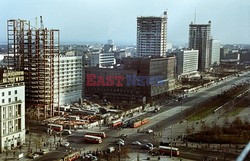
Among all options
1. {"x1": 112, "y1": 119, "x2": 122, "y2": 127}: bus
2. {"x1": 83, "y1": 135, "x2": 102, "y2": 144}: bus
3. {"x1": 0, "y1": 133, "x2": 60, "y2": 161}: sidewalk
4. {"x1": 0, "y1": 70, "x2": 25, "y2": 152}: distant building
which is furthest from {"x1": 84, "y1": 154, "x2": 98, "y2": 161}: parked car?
{"x1": 112, "y1": 119, "x2": 122, "y2": 127}: bus

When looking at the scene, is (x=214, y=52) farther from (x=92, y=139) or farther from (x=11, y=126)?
(x=11, y=126)

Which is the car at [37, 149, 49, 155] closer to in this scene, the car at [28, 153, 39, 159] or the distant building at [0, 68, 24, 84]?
the car at [28, 153, 39, 159]

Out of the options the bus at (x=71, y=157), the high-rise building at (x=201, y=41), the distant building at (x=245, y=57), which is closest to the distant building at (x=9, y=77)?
the bus at (x=71, y=157)

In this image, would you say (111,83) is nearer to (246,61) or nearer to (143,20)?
(143,20)

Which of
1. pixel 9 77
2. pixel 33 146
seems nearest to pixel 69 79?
pixel 9 77

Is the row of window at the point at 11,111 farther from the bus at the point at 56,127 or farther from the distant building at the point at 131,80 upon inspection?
the distant building at the point at 131,80

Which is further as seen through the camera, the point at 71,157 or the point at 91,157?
the point at 91,157
